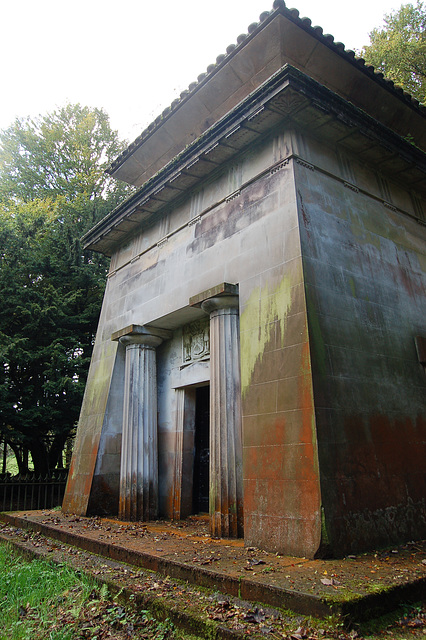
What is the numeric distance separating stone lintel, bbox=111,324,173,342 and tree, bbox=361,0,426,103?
39.3ft

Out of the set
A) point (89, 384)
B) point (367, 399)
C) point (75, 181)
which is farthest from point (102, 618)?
point (75, 181)

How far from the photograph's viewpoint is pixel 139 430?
9297mm

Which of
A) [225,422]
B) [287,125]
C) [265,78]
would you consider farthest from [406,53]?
[225,422]

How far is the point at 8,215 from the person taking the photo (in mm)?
16797

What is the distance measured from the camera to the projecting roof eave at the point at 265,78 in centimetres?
859

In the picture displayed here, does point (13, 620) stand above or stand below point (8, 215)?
below

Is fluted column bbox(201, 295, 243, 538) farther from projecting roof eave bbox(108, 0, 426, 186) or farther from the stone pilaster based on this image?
projecting roof eave bbox(108, 0, 426, 186)

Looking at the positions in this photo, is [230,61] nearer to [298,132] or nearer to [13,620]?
[298,132]

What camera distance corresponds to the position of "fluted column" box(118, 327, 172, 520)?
8.92 meters

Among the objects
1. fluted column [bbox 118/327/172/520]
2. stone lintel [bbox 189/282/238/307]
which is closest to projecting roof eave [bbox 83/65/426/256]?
stone lintel [bbox 189/282/238/307]

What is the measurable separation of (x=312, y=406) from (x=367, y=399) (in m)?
1.22

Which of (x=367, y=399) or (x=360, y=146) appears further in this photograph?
(x=360, y=146)

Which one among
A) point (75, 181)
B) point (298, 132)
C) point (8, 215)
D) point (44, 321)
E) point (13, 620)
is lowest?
point (13, 620)

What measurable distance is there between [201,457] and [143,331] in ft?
10.4
